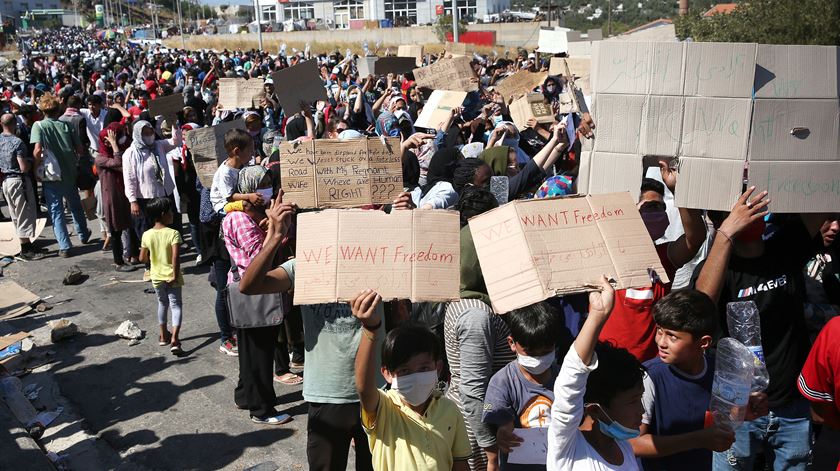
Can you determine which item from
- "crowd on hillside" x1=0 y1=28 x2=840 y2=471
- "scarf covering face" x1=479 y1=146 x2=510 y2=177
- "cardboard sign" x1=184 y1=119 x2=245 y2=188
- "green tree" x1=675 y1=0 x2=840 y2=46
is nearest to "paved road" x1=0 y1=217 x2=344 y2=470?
"crowd on hillside" x1=0 y1=28 x2=840 y2=471

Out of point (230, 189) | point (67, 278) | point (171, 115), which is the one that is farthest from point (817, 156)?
point (171, 115)

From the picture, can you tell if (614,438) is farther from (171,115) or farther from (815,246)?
(171,115)

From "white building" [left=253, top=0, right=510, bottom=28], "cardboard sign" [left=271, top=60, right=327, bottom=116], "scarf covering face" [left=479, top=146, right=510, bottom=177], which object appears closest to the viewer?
"scarf covering face" [left=479, top=146, right=510, bottom=177]

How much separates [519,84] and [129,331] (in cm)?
665

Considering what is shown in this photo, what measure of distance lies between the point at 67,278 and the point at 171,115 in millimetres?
2982

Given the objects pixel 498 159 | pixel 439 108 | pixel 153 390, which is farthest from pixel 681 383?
pixel 439 108

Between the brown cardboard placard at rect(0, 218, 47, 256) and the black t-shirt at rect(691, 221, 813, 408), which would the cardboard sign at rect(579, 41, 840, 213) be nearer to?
the black t-shirt at rect(691, 221, 813, 408)

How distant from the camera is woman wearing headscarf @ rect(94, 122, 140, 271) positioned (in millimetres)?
9406

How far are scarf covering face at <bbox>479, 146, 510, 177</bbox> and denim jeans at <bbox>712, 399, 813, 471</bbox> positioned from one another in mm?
3404

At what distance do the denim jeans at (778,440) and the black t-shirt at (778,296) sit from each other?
0.08 m

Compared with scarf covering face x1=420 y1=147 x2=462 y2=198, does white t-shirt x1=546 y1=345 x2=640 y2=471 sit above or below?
below

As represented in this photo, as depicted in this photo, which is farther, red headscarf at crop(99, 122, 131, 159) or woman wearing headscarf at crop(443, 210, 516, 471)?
red headscarf at crop(99, 122, 131, 159)

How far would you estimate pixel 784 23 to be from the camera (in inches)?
1066

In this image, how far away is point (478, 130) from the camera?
9844 mm
